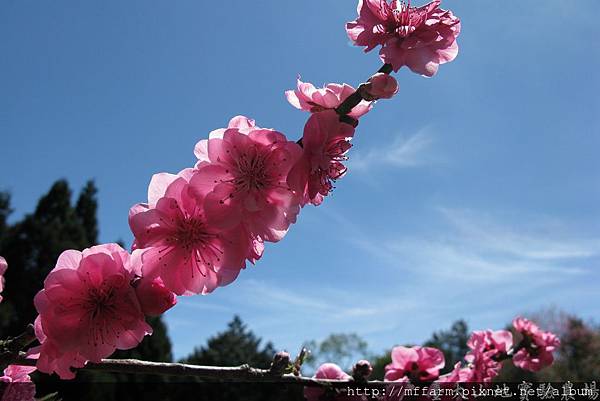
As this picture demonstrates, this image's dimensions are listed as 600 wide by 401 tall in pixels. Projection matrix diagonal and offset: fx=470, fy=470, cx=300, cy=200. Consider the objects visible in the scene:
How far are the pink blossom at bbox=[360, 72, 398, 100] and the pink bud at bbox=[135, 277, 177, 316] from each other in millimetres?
730

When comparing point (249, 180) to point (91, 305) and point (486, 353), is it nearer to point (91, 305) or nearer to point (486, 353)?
point (91, 305)

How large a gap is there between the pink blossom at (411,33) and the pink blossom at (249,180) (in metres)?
0.40

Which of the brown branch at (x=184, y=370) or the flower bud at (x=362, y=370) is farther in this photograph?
the flower bud at (x=362, y=370)

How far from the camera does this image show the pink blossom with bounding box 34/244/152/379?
1187 millimetres

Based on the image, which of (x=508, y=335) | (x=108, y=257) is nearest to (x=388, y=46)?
(x=108, y=257)

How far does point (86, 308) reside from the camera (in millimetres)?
1245

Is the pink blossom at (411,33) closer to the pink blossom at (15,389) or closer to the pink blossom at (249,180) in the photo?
the pink blossom at (249,180)

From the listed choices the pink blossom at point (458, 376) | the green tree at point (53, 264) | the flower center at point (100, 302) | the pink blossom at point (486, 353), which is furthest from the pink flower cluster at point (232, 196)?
the green tree at point (53, 264)

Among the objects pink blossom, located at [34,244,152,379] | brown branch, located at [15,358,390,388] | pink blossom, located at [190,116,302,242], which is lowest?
brown branch, located at [15,358,390,388]

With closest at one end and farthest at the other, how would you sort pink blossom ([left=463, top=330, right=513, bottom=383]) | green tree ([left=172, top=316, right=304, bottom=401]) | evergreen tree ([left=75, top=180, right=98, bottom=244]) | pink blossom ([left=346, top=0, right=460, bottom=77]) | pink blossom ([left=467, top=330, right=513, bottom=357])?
pink blossom ([left=346, top=0, right=460, bottom=77])
pink blossom ([left=463, top=330, right=513, bottom=383])
pink blossom ([left=467, top=330, right=513, bottom=357])
green tree ([left=172, top=316, right=304, bottom=401])
evergreen tree ([left=75, top=180, right=98, bottom=244])

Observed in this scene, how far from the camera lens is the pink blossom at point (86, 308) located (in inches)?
46.7

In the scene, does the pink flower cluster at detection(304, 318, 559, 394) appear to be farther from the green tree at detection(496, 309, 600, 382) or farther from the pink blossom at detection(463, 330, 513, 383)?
the green tree at detection(496, 309, 600, 382)

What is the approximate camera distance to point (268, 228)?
121cm

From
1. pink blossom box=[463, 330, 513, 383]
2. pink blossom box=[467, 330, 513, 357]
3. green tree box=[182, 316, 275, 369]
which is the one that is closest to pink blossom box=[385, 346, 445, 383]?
pink blossom box=[463, 330, 513, 383]
